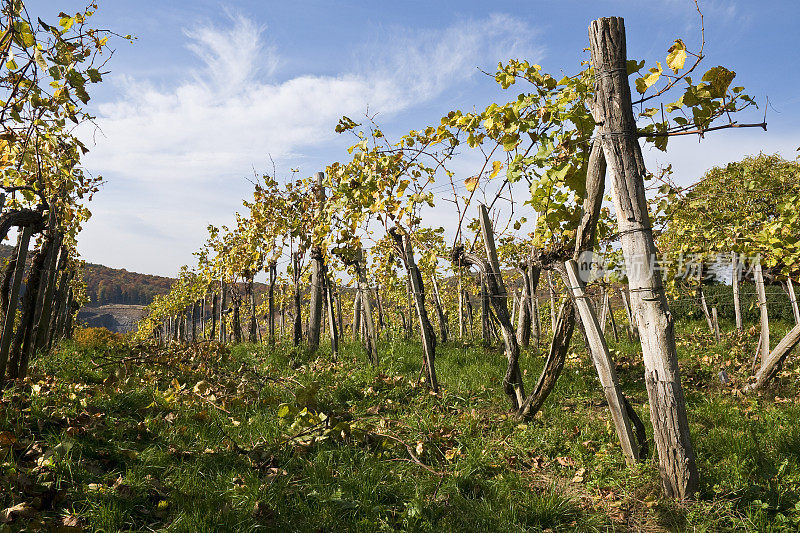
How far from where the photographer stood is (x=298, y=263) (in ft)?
30.1

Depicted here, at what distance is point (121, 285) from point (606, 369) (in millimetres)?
97463

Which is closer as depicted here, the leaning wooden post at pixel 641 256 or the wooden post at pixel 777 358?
the leaning wooden post at pixel 641 256

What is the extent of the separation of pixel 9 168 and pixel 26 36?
3188 mm

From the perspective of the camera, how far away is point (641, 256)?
3.03m

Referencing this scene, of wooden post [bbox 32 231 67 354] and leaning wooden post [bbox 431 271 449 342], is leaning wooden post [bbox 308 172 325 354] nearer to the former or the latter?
leaning wooden post [bbox 431 271 449 342]

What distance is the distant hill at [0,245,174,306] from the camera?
8125 cm

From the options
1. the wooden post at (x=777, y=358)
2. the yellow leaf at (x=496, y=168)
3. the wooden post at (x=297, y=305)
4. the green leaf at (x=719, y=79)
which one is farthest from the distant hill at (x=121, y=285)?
the green leaf at (x=719, y=79)

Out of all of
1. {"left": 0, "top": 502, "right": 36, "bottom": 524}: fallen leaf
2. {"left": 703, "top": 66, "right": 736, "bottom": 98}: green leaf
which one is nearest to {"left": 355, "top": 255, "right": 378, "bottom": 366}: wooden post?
{"left": 0, "top": 502, "right": 36, "bottom": 524}: fallen leaf

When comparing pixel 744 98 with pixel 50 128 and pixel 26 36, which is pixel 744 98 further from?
pixel 50 128

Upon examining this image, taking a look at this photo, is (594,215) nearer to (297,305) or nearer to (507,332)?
(507,332)

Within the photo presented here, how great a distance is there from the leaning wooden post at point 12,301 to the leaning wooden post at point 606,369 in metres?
4.54

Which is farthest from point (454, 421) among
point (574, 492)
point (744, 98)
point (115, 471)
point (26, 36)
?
point (26, 36)

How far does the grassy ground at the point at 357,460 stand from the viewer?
2680 millimetres

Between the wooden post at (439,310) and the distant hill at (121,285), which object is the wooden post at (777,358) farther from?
the distant hill at (121,285)
